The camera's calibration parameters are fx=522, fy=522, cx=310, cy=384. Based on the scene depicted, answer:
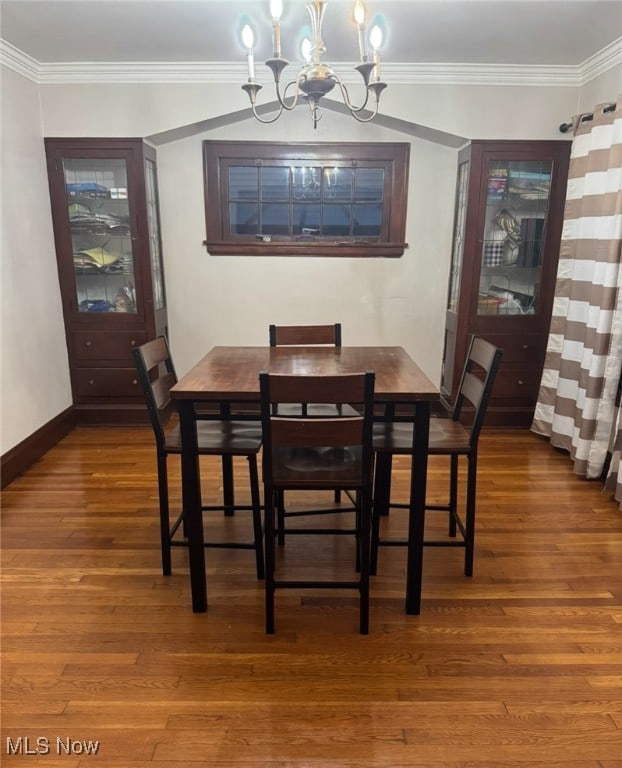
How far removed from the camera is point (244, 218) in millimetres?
3988

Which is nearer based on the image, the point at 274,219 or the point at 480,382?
A: the point at 480,382

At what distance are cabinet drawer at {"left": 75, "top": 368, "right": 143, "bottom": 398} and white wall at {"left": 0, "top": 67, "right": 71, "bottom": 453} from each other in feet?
0.67

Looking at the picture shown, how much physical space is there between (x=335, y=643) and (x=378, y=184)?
323 centimetres

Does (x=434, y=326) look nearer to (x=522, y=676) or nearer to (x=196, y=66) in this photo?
(x=196, y=66)

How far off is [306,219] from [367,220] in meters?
0.47

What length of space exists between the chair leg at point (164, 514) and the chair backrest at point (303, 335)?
0.93 m

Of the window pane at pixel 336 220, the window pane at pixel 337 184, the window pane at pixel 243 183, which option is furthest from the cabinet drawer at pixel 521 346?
the window pane at pixel 243 183

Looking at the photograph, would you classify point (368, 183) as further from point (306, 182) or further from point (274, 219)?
point (274, 219)

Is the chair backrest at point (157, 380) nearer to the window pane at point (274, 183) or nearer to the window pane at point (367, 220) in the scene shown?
the window pane at point (274, 183)

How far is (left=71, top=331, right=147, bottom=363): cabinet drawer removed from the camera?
3867mm

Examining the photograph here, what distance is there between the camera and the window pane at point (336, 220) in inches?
157

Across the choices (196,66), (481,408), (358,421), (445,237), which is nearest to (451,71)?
(445,237)

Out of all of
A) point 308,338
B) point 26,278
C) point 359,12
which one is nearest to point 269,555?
point 308,338

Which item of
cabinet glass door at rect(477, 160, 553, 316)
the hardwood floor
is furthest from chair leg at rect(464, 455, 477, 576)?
cabinet glass door at rect(477, 160, 553, 316)
